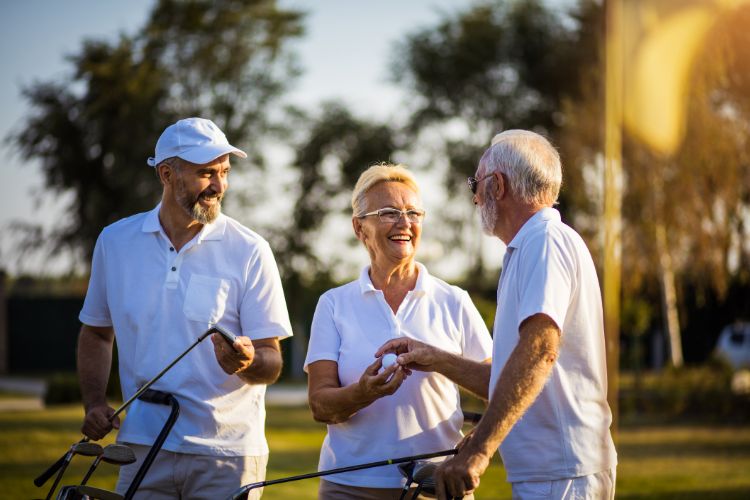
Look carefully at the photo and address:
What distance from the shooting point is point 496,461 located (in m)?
13.1

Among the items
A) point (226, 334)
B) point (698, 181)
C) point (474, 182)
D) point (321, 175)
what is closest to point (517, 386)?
point (474, 182)

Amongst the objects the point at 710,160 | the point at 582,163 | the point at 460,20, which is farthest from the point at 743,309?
the point at 460,20

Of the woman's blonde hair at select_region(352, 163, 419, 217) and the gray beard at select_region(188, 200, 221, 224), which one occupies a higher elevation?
the woman's blonde hair at select_region(352, 163, 419, 217)

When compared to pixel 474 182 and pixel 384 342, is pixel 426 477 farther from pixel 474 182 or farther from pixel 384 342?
pixel 474 182

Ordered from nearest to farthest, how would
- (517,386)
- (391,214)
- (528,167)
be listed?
(517,386) < (528,167) < (391,214)

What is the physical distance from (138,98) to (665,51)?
1431cm

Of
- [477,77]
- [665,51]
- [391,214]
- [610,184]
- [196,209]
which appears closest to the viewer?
[196,209]

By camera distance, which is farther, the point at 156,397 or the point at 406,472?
the point at 156,397

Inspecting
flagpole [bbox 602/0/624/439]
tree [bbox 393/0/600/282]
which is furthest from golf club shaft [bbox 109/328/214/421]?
tree [bbox 393/0/600/282]

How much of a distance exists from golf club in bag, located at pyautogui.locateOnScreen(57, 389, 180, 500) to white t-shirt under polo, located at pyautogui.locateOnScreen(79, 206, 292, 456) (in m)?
0.05

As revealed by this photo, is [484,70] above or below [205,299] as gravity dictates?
above

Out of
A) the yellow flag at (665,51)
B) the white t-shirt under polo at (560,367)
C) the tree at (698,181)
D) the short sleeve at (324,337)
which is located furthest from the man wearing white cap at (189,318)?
the yellow flag at (665,51)

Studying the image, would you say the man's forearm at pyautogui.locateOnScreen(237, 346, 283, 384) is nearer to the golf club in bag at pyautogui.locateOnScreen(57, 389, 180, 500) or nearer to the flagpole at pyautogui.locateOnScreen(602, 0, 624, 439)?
the golf club in bag at pyautogui.locateOnScreen(57, 389, 180, 500)

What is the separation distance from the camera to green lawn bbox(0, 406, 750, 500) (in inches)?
388
